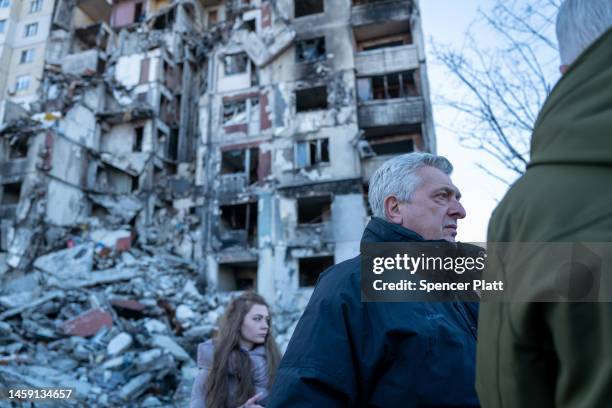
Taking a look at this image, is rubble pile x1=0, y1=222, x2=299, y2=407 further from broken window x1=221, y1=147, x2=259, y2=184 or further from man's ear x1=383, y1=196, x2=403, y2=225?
man's ear x1=383, y1=196, x2=403, y2=225

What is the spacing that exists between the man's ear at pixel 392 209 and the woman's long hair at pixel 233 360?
216 cm

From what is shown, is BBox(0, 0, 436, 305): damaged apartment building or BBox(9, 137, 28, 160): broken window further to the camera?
BBox(9, 137, 28, 160): broken window

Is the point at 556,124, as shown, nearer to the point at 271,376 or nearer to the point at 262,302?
the point at 271,376

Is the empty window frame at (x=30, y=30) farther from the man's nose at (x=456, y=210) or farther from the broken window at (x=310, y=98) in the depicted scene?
the man's nose at (x=456, y=210)

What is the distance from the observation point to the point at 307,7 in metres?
23.1

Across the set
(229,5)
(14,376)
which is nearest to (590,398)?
(14,376)

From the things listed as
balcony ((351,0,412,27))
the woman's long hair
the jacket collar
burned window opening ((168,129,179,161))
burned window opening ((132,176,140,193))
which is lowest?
the woman's long hair

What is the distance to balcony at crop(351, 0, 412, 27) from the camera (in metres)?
20.1

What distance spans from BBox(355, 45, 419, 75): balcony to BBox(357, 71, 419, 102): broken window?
329mm

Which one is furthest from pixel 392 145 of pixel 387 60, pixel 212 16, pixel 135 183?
pixel 212 16

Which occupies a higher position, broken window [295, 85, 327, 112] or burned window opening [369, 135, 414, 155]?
broken window [295, 85, 327, 112]

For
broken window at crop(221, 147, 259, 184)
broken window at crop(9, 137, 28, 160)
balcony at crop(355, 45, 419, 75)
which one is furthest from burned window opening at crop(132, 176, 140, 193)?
balcony at crop(355, 45, 419, 75)

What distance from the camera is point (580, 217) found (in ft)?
2.14

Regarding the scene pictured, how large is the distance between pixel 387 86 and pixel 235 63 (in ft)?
30.5
